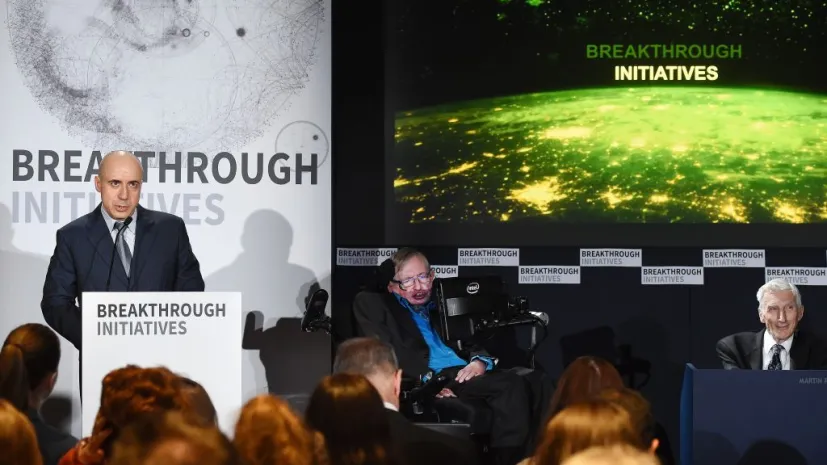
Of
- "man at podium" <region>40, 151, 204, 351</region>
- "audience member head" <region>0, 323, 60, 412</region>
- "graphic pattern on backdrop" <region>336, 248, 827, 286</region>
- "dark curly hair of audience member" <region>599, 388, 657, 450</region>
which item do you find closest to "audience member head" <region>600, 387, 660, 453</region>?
"dark curly hair of audience member" <region>599, 388, 657, 450</region>

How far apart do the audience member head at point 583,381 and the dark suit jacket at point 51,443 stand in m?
1.49

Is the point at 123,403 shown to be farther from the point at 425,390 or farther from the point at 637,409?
the point at 425,390

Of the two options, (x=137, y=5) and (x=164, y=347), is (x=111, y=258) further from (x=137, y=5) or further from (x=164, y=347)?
(x=137, y=5)

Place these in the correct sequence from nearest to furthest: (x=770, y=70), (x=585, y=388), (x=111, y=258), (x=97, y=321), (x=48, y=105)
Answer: (x=585, y=388) → (x=97, y=321) → (x=111, y=258) → (x=48, y=105) → (x=770, y=70)

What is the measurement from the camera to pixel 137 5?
604 cm

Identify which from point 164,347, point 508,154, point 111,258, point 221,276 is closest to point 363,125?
point 508,154

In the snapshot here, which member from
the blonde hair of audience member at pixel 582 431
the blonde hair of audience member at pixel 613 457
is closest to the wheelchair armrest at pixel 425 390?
the blonde hair of audience member at pixel 582 431

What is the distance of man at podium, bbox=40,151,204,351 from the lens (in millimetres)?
4996

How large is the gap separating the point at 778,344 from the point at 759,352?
100 millimetres

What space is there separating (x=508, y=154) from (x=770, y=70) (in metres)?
1.60

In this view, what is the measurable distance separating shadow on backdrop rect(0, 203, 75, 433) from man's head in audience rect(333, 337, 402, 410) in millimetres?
2624

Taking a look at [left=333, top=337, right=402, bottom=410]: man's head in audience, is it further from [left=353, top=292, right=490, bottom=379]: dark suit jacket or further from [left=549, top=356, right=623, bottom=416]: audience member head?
[left=353, top=292, right=490, bottom=379]: dark suit jacket

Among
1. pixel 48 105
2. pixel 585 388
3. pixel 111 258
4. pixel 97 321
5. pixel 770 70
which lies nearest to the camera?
pixel 585 388

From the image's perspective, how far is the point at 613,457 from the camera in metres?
2.03
